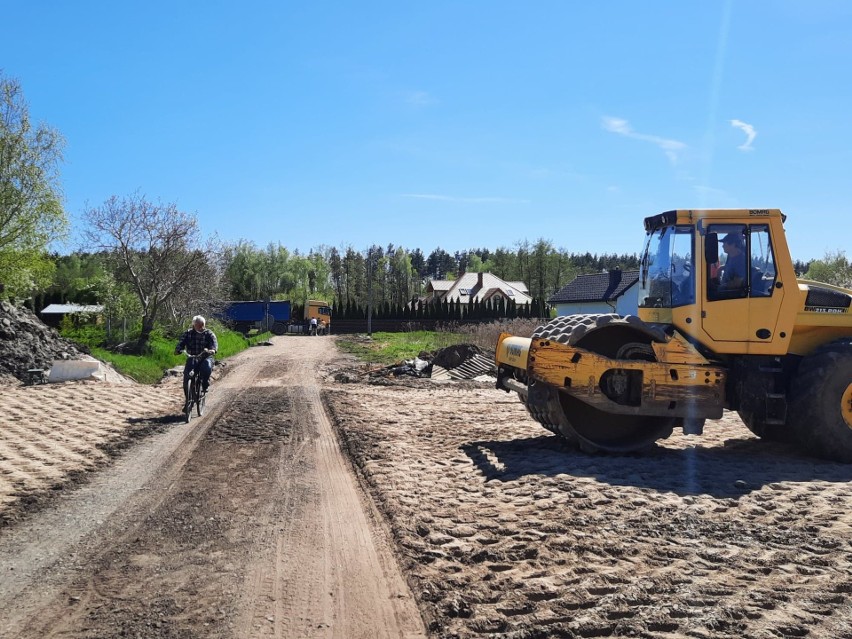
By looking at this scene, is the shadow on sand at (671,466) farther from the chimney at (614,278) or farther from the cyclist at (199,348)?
the chimney at (614,278)

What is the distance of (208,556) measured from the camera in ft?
16.6

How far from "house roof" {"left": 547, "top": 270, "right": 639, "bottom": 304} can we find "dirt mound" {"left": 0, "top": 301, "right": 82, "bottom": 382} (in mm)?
34141

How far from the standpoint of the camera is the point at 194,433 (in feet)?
35.1

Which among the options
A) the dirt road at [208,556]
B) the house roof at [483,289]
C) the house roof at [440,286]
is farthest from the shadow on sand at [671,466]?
the house roof at [440,286]

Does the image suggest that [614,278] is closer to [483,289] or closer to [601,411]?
[601,411]

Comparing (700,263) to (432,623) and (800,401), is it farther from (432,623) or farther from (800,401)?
(432,623)

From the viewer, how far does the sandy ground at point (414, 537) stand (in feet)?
13.1

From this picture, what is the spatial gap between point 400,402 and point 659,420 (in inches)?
283

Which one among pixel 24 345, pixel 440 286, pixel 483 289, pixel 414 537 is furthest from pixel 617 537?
pixel 440 286

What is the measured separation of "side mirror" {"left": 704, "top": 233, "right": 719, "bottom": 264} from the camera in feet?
27.1

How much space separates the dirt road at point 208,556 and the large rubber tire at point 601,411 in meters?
2.85


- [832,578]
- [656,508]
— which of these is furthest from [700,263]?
[832,578]

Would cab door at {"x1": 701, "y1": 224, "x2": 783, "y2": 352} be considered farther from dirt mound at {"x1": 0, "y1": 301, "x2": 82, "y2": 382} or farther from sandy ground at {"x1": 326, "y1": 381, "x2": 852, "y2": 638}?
dirt mound at {"x1": 0, "y1": 301, "x2": 82, "y2": 382}

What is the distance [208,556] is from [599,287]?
46562 millimetres
